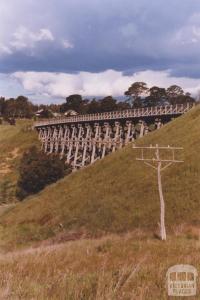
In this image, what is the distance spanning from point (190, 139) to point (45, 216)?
14.7 meters

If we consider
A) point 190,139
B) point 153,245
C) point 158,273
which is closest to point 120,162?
point 190,139

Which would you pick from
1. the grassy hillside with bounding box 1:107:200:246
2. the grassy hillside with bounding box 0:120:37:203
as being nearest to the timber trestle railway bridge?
the grassy hillside with bounding box 0:120:37:203

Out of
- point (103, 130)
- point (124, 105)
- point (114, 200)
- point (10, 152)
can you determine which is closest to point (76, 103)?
point (124, 105)

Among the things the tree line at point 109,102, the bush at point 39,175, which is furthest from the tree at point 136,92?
the bush at point 39,175

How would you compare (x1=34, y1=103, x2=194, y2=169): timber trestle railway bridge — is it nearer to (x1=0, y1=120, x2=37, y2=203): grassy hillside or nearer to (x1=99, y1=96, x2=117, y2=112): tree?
(x1=0, y1=120, x2=37, y2=203): grassy hillside

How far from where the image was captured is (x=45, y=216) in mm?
33188

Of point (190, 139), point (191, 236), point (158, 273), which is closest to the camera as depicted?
point (158, 273)

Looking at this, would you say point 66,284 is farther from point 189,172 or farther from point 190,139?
point 190,139

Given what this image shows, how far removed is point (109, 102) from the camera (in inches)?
4176

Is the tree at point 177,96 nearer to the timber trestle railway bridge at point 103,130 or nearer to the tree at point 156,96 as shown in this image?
the tree at point 156,96

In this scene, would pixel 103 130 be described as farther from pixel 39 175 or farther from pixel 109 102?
pixel 109 102

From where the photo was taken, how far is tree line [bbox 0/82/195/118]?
108m

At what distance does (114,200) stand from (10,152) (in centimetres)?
5992

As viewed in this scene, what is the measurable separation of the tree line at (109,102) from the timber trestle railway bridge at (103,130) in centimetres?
2613
